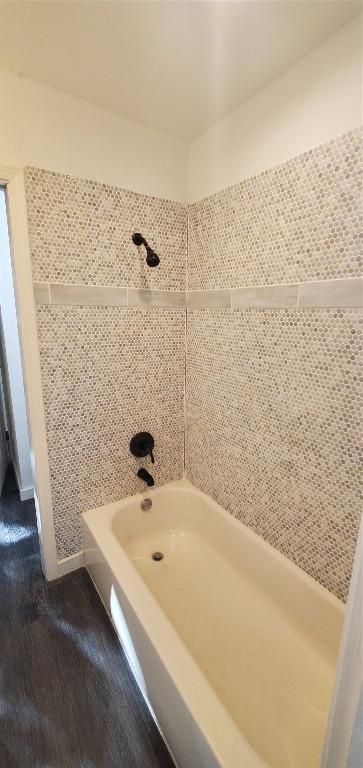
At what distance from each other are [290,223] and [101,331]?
948mm

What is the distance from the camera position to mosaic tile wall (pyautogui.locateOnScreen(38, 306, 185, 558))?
4.78ft

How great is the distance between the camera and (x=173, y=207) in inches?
64.6

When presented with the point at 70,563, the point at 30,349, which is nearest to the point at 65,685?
the point at 70,563

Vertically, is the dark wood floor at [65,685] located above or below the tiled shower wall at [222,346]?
below

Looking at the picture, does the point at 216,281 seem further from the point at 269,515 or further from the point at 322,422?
the point at 269,515

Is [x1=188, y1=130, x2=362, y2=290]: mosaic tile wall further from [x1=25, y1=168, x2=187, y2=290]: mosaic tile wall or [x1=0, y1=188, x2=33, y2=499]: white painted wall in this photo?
[x1=0, y1=188, x2=33, y2=499]: white painted wall

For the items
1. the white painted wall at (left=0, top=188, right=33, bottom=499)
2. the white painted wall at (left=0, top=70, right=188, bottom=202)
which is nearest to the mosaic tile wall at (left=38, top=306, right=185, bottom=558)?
the white painted wall at (left=0, top=70, right=188, bottom=202)

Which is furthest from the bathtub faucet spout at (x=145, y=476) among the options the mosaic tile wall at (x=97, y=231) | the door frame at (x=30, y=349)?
the mosaic tile wall at (x=97, y=231)

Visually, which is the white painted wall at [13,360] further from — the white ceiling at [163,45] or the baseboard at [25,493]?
the white ceiling at [163,45]

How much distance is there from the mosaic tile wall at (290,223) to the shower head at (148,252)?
0.92ft

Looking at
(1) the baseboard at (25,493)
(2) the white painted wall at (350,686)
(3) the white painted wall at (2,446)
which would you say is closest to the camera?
(2) the white painted wall at (350,686)

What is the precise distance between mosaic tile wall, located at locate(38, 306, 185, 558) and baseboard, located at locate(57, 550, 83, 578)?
0.03 meters

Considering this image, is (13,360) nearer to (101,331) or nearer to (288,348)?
(101,331)

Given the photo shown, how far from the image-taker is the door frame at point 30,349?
1237 mm
